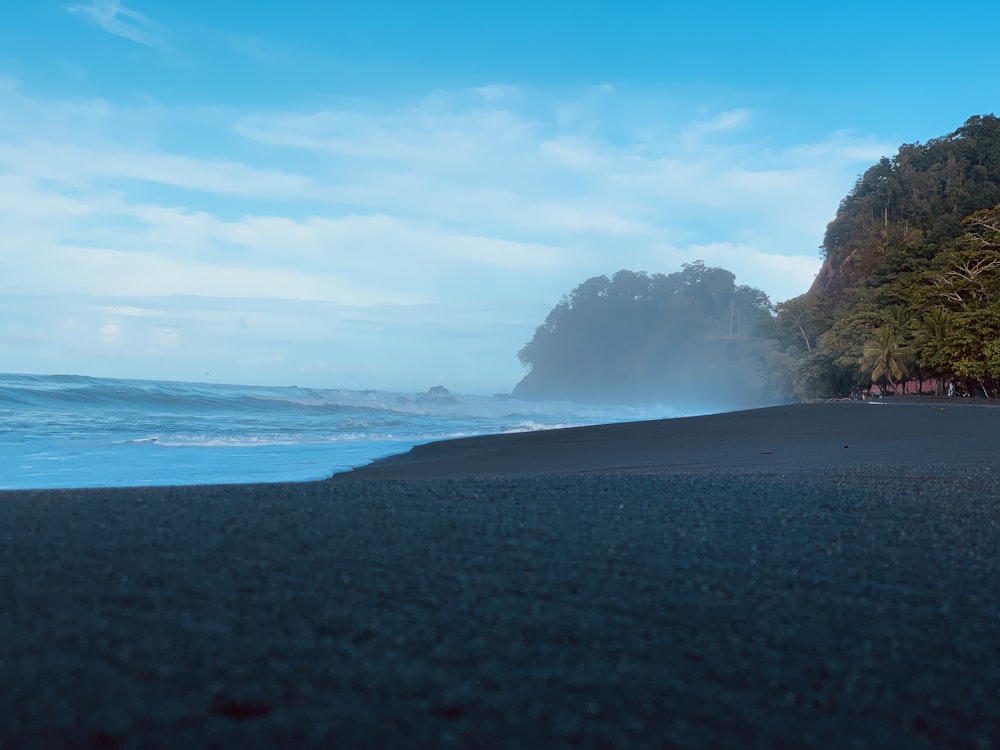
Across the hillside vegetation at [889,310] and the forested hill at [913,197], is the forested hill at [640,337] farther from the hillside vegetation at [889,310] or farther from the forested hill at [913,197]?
the forested hill at [913,197]

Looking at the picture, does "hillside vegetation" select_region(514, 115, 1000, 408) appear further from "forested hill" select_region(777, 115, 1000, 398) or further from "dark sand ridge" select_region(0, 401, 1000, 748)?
"dark sand ridge" select_region(0, 401, 1000, 748)

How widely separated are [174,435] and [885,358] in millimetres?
19332

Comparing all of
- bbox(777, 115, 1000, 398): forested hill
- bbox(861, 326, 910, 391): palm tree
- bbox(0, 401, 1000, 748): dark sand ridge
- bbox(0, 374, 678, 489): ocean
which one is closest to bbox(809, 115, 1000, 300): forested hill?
bbox(777, 115, 1000, 398): forested hill

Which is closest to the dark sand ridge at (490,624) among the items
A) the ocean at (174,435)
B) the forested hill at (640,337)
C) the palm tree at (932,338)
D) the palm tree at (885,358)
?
the ocean at (174,435)

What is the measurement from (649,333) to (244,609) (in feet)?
236

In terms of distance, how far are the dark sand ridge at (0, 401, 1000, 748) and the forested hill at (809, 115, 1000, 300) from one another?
1186 inches

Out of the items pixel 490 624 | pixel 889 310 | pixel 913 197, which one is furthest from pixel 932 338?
pixel 490 624

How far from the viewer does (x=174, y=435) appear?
9.97 meters

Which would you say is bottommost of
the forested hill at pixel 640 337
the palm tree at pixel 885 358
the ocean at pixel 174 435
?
the ocean at pixel 174 435

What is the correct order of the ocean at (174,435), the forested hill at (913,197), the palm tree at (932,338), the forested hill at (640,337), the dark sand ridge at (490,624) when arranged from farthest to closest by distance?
the forested hill at (640,337)
the forested hill at (913,197)
the palm tree at (932,338)
the ocean at (174,435)
the dark sand ridge at (490,624)

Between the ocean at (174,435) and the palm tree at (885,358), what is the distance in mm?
10434

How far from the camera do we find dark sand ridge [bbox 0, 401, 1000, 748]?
87 cm

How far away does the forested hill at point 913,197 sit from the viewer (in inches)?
1180

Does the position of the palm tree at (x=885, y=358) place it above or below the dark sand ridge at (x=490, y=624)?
above
